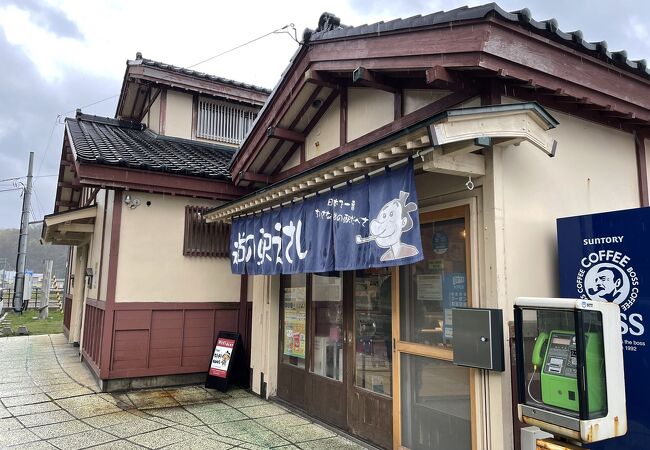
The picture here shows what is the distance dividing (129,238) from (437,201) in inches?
243

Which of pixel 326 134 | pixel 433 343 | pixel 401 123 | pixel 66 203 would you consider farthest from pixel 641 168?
pixel 66 203

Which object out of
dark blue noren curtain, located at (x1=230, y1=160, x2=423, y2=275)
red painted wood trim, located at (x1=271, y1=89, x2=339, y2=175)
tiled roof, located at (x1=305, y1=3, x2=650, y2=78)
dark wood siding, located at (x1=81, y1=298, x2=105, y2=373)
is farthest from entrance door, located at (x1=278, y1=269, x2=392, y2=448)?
dark wood siding, located at (x1=81, y1=298, x2=105, y2=373)

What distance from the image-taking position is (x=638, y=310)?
359cm

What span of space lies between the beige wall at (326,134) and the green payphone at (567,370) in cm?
402

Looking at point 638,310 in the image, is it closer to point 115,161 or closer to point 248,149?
→ point 248,149

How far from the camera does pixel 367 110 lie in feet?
19.4

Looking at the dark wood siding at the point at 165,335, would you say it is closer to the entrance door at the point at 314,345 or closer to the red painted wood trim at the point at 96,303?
the red painted wood trim at the point at 96,303

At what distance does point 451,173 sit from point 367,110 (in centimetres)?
223

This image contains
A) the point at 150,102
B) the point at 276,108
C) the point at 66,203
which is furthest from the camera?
the point at 66,203

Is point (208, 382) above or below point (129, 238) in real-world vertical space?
below

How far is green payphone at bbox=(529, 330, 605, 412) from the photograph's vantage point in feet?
10.2

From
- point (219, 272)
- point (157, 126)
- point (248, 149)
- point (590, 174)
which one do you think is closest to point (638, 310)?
point (590, 174)

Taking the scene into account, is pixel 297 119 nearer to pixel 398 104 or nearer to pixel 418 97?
pixel 398 104

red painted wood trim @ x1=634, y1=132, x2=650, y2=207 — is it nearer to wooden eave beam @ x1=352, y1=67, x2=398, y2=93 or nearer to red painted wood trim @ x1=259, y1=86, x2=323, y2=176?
wooden eave beam @ x1=352, y1=67, x2=398, y2=93
